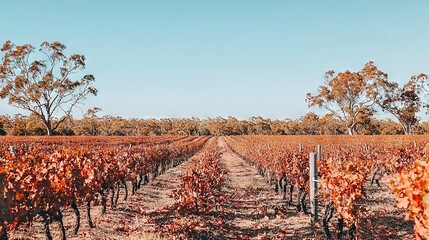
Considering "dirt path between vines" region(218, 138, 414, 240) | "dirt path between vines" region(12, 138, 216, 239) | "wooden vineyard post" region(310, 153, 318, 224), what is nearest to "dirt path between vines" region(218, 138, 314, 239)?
"dirt path between vines" region(218, 138, 414, 240)

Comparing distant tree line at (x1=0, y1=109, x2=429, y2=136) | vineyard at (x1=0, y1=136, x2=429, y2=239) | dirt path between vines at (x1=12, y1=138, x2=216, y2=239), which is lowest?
dirt path between vines at (x1=12, y1=138, x2=216, y2=239)

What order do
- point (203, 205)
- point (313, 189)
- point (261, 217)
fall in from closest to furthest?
point (313, 189) < point (203, 205) < point (261, 217)

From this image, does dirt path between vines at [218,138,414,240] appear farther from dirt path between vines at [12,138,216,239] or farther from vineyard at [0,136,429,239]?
dirt path between vines at [12,138,216,239]

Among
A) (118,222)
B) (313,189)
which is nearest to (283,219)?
(313,189)

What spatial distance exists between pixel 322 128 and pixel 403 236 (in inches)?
3876

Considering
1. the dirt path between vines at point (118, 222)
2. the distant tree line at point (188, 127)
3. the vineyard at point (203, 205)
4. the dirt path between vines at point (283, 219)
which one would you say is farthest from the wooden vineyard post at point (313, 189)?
the distant tree line at point (188, 127)

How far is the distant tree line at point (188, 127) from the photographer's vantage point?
71194mm

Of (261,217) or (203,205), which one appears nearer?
(203,205)

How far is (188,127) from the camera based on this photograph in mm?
109750

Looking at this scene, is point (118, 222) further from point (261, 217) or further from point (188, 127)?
point (188, 127)

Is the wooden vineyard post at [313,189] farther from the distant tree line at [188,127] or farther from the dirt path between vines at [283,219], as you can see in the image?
the distant tree line at [188,127]

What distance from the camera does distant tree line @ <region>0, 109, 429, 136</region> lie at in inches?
2803

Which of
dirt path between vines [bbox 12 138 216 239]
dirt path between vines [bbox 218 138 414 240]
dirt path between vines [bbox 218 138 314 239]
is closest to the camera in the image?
dirt path between vines [bbox 12 138 216 239]

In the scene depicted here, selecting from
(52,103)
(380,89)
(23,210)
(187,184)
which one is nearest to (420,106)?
(380,89)
